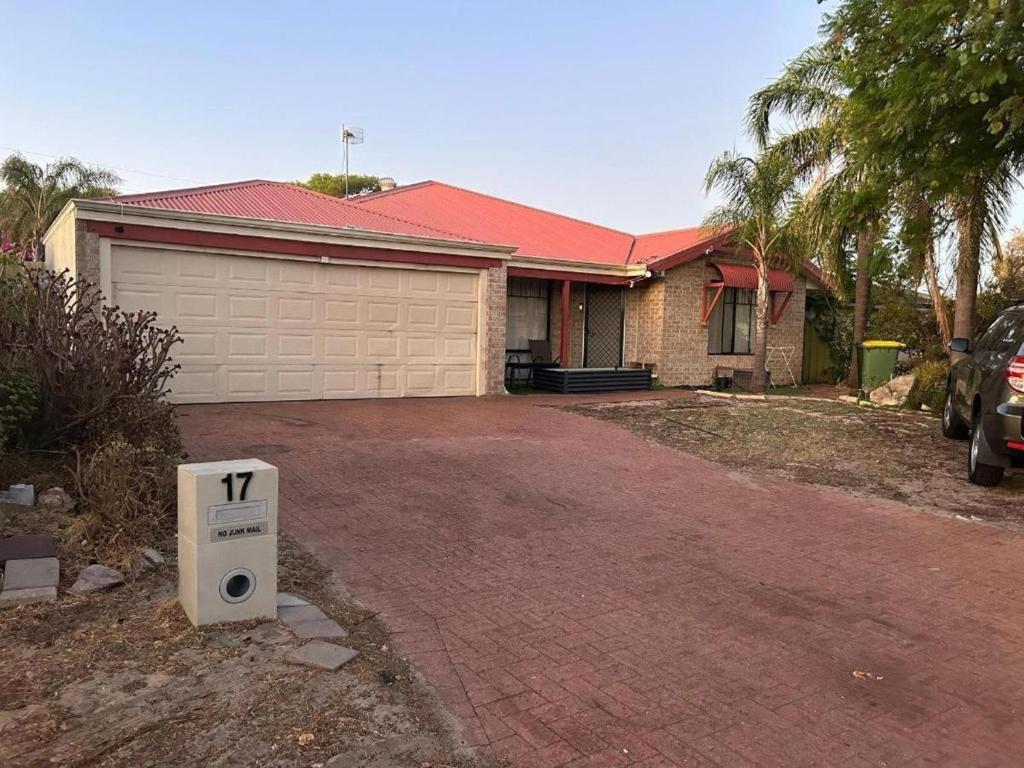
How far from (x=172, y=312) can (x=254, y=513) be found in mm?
8977

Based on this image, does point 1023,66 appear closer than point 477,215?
Yes

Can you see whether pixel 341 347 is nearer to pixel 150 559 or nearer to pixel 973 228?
pixel 150 559

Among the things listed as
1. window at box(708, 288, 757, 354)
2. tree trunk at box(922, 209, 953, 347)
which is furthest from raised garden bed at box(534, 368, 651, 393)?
tree trunk at box(922, 209, 953, 347)

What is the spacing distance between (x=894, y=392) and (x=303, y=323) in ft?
37.7

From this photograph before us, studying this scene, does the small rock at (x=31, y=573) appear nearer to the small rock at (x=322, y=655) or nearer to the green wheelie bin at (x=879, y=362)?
the small rock at (x=322, y=655)

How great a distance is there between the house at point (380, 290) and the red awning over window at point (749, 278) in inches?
2.2

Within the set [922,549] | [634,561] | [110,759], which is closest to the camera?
[110,759]

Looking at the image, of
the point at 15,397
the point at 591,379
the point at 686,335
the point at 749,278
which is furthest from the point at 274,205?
the point at 749,278

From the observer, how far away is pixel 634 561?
5.48m

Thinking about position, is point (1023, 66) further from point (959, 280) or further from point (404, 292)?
point (404, 292)

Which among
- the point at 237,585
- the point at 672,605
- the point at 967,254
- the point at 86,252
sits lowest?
the point at 672,605

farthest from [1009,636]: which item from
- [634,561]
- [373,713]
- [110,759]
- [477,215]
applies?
[477,215]

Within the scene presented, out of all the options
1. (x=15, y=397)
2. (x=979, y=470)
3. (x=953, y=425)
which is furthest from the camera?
(x=953, y=425)

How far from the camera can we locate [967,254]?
43.2 feet
